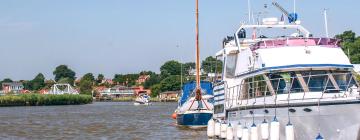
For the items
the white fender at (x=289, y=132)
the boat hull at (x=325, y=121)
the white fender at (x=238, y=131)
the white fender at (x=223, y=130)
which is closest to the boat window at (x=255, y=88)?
the white fender at (x=238, y=131)

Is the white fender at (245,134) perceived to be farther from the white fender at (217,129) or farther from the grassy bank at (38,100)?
the grassy bank at (38,100)

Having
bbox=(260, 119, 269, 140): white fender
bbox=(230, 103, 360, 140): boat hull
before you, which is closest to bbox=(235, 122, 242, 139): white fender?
bbox=(260, 119, 269, 140): white fender

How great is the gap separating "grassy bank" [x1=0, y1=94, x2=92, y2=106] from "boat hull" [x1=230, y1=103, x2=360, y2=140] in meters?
114

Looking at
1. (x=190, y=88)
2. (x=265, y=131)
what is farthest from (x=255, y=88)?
(x=190, y=88)

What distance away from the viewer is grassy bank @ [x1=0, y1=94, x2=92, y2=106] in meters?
130

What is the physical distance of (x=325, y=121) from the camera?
64.8 ft

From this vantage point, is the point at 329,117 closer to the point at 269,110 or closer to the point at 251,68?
the point at 269,110

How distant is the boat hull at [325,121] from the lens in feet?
63.9

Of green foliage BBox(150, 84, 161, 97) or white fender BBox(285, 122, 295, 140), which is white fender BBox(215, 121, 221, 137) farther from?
green foliage BBox(150, 84, 161, 97)

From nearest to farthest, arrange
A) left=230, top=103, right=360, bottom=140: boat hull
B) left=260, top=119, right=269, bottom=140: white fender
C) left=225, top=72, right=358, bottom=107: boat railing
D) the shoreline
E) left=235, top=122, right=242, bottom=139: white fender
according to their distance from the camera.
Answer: left=230, top=103, right=360, bottom=140: boat hull < left=260, top=119, right=269, bottom=140: white fender < left=225, top=72, right=358, bottom=107: boat railing < left=235, top=122, right=242, bottom=139: white fender < the shoreline

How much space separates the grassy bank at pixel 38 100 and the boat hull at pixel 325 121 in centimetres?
11410

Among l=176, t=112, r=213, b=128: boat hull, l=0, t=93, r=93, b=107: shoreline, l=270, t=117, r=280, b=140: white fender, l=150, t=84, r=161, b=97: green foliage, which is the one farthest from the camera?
l=150, t=84, r=161, b=97: green foliage

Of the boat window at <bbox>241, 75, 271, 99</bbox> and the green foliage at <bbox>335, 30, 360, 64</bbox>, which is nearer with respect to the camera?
the boat window at <bbox>241, 75, 271, 99</bbox>

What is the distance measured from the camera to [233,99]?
25.7 m
